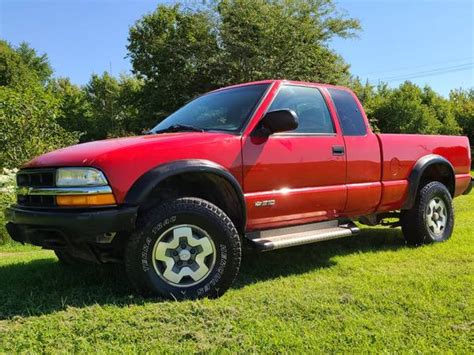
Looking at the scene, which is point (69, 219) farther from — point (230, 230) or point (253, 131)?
point (253, 131)

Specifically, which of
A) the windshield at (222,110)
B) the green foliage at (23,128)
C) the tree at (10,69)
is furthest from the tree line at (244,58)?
the windshield at (222,110)

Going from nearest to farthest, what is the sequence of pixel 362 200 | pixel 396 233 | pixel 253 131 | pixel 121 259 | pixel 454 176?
pixel 121 259
pixel 253 131
pixel 362 200
pixel 454 176
pixel 396 233

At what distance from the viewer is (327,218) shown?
5094 millimetres

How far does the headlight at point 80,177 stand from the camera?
3.74m

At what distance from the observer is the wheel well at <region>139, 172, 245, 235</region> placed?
4191 mm

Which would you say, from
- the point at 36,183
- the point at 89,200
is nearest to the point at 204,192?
the point at 89,200

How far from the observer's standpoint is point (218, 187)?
4363mm

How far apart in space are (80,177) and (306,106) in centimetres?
246

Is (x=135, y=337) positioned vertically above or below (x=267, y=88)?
below

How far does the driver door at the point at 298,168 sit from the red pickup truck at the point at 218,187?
12 mm

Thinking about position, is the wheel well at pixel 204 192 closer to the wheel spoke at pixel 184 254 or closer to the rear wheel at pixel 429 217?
the wheel spoke at pixel 184 254

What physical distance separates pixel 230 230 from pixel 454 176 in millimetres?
3832

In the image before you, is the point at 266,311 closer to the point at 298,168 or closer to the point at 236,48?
the point at 298,168

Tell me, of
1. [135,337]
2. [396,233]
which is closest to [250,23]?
[396,233]
